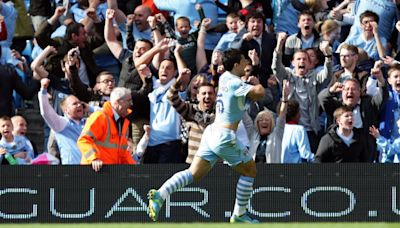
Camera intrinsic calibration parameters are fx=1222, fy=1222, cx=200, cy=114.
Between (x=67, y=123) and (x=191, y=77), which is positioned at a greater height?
(x=191, y=77)

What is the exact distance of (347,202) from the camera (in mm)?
13125

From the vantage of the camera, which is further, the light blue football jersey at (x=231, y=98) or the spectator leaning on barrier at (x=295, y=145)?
the spectator leaning on barrier at (x=295, y=145)

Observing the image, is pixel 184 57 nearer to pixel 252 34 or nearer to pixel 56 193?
pixel 252 34

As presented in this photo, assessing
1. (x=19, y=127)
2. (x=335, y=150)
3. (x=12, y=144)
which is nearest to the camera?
(x=335, y=150)

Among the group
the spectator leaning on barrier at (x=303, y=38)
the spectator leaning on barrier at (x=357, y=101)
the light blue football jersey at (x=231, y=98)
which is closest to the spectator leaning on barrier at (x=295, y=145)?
the spectator leaning on barrier at (x=357, y=101)

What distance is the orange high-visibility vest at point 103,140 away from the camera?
13.0 metres

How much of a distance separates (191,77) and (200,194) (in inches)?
112

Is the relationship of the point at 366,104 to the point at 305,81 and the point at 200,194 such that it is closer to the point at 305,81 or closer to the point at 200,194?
the point at 305,81

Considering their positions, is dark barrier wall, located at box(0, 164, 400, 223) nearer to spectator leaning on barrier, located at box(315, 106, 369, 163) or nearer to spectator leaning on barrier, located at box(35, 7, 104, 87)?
spectator leaning on barrier, located at box(315, 106, 369, 163)

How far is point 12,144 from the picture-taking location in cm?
1447

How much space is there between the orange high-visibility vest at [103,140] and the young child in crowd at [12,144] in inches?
54.2

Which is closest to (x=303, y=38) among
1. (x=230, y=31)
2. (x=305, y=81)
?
(x=230, y=31)

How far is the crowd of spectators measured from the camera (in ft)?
46.3

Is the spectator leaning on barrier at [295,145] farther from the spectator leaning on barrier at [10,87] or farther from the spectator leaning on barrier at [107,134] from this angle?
the spectator leaning on barrier at [10,87]
